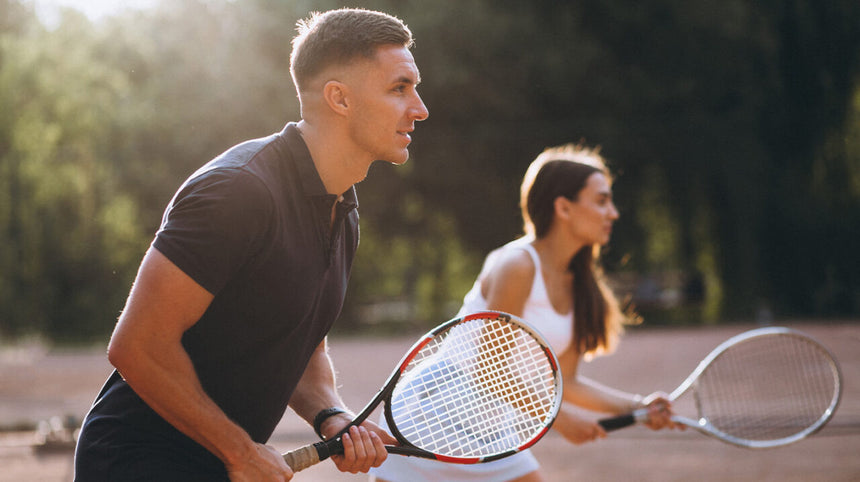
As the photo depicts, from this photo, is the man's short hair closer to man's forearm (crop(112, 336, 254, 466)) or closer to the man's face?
the man's face

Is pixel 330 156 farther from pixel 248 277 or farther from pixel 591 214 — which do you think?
pixel 591 214

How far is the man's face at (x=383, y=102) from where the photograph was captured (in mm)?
2219

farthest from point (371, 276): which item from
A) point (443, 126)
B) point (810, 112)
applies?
point (810, 112)

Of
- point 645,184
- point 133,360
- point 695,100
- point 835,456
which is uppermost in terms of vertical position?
point 695,100

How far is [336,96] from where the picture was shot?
2209 millimetres

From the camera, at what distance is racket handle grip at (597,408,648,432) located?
156 inches

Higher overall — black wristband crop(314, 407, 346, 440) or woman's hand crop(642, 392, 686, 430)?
black wristband crop(314, 407, 346, 440)

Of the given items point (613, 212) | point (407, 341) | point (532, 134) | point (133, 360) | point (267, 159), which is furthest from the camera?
point (532, 134)

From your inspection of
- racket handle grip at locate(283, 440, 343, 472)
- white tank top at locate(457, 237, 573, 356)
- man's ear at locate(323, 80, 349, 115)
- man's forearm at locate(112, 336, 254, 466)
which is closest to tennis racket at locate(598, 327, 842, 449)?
white tank top at locate(457, 237, 573, 356)

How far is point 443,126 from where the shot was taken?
21.7 metres

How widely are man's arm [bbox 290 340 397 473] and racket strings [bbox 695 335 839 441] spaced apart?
2196 mm

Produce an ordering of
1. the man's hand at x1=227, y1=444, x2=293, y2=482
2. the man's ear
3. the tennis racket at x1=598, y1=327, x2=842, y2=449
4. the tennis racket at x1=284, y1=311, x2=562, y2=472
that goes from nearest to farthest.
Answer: the man's hand at x1=227, y1=444, x2=293, y2=482, the man's ear, the tennis racket at x1=284, y1=311, x2=562, y2=472, the tennis racket at x1=598, y1=327, x2=842, y2=449

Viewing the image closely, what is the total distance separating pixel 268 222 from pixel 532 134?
19557 millimetres

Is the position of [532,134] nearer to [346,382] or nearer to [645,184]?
[645,184]
